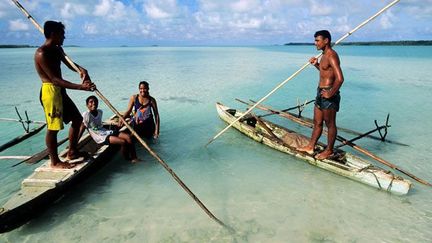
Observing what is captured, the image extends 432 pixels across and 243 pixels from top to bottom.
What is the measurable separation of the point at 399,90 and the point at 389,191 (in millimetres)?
16342

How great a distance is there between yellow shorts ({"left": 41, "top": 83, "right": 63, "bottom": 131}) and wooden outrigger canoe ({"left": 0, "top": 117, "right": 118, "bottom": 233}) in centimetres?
91

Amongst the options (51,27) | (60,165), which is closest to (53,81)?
(51,27)

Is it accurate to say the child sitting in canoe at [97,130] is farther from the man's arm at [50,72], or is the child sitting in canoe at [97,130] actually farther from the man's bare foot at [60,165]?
the man's arm at [50,72]

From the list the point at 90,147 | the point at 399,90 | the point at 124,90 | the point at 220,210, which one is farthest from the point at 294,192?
the point at 399,90

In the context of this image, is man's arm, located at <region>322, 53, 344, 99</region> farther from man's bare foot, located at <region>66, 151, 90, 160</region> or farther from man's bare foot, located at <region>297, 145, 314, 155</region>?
man's bare foot, located at <region>66, 151, 90, 160</region>

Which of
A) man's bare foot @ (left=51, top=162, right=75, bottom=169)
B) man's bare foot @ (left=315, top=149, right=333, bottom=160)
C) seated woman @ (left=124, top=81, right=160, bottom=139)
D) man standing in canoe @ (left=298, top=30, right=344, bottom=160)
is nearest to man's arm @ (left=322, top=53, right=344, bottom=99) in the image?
man standing in canoe @ (left=298, top=30, right=344, bottom=160)

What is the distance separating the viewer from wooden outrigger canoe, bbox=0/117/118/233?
4.35 meters

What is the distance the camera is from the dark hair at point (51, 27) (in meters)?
4.80

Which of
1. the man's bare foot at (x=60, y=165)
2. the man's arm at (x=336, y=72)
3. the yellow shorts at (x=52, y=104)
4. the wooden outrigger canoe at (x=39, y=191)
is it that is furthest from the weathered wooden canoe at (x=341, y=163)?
the yellow shorts at (x=52, y=104)

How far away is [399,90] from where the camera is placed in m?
19.3

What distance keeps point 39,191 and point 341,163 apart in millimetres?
6453

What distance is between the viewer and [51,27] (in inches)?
190

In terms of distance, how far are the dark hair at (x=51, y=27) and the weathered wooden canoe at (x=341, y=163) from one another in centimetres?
598

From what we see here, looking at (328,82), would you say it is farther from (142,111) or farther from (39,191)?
(39,191)
